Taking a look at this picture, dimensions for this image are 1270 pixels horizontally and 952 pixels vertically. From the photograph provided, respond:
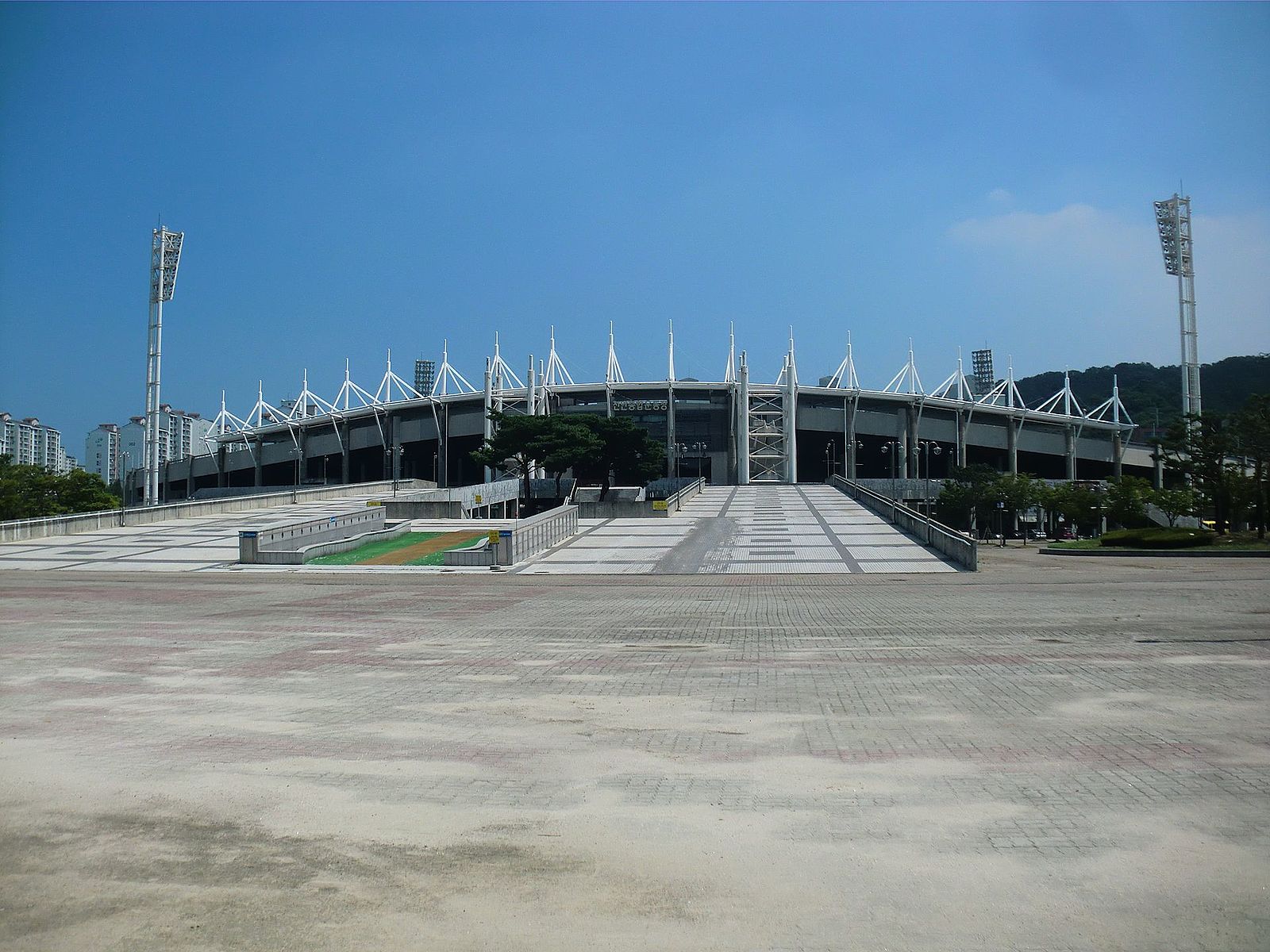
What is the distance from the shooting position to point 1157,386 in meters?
121

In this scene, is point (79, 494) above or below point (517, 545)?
above

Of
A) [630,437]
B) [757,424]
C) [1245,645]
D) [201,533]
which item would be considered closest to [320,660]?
[1245,645]

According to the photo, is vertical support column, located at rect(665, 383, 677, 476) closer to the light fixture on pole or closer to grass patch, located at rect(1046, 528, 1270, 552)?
the light fixture on pole

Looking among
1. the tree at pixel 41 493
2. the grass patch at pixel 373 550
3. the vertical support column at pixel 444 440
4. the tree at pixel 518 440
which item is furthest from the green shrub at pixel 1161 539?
the vertical support column at pixel 444 440

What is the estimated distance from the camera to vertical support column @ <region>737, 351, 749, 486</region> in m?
84.4

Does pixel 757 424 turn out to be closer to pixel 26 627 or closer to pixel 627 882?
pixel 26 627

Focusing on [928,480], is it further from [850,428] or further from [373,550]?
[373,550]

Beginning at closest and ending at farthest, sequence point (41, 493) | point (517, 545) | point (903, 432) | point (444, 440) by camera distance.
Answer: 1. point (517, 545)
2. point (41, 493)
3. point (903, 432)
4. point (444, 440)

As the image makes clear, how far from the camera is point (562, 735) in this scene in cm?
766

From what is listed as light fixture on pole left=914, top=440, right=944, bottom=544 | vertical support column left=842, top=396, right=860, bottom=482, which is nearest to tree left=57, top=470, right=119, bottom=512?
light fixture on pole left=914, top=440, right=944, bottom=544

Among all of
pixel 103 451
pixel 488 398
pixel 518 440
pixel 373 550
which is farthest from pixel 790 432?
pixel 103 451

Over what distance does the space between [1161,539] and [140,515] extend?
45661 mm

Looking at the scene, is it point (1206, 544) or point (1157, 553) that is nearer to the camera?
point (1157, 553)

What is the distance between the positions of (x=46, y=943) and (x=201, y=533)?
39.8 m
